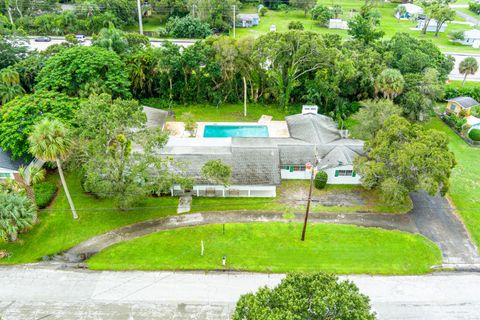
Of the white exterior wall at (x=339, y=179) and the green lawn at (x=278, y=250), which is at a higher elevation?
the white exterior wall at (x=339, y=179)

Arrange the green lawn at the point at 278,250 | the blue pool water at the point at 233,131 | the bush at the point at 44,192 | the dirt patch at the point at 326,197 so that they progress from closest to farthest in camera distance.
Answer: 1. the green lawn at the point at 278,250
2. the bush at the point at 44,192
3. the dirt patch at the point at 326,197
4. the blue pool water at the point at 233,131

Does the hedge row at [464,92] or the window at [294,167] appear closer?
the window at [294,167]

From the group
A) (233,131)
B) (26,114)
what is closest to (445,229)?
(233,131)

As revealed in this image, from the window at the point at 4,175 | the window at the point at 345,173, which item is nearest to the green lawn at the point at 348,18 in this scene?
the window at the point at 345,173

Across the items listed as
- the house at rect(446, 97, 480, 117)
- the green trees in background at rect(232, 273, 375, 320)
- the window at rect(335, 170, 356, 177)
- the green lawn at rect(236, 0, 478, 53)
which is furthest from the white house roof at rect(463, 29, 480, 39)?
the green trees in background at rect(232, 273, 375, 320)

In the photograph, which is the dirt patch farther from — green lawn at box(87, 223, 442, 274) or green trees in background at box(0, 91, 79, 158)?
green trees in background at box(0, 91, 79, 158)

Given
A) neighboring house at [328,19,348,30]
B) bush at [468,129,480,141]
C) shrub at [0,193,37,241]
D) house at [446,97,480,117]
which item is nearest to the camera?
shrub at [0,193,37,241]

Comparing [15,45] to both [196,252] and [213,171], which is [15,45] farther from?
[196,252]

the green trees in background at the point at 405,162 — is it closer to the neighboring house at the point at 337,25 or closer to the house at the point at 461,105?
the house at the point at 461,105
